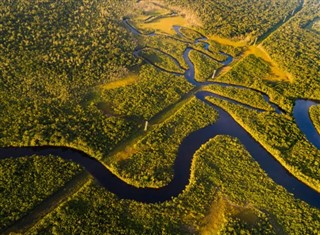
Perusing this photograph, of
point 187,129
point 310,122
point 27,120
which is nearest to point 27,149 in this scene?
point 27,120

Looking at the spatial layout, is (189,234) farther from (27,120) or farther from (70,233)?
(27,120)

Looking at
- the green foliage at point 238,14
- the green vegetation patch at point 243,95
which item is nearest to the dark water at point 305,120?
the green vegetation patch at point 243,95


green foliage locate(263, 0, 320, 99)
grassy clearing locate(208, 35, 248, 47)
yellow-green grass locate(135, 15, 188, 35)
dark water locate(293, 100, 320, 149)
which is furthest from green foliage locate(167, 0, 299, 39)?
dark water locate(293, 100, 320, 149)

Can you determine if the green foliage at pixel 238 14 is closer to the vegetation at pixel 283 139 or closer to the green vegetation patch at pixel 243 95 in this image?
the green vegetation patch at pixel 243 95

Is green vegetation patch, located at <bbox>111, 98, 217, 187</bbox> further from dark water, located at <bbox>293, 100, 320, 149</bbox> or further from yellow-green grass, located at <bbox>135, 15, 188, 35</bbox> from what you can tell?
yellow-green grass, located at <bbox>135, 15, 188, 35</bbox>

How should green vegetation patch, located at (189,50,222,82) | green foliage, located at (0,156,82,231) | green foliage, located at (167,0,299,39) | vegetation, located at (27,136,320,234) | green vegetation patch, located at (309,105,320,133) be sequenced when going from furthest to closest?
1. green foliage, located at (167,0,299,39)
2. green vegetation patch, located at (189,50,222,82)
3. green vegetation patch, located at (309,105,320,133)
4. vegetation, located at (27,136,320,234)
5. green foliage, located at (0,156,82,231)

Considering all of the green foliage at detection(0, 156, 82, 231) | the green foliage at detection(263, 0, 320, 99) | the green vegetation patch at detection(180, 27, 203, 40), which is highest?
the green foliage at detection(263, 0, 320, 99)

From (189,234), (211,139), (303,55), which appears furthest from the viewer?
(303,55)
